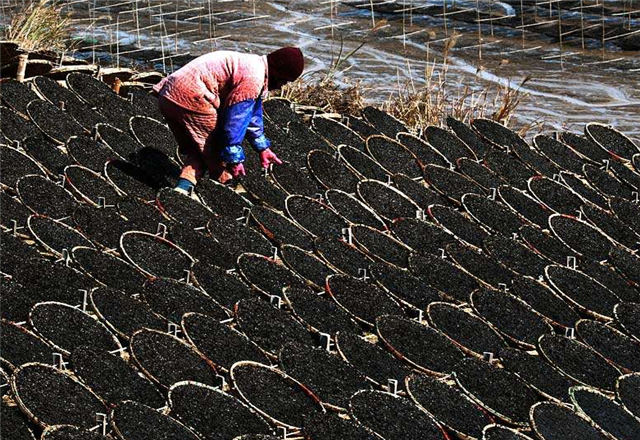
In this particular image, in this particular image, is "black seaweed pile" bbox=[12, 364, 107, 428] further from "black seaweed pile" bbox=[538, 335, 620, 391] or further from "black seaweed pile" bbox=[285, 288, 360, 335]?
"black seaweed pile" bbox=[538, 335, 620, 391]

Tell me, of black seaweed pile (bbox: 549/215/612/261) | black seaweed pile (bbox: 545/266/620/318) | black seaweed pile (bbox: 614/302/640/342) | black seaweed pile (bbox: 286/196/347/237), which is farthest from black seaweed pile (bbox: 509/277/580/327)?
black seaweed pile (bbox: 286/196/347/237)

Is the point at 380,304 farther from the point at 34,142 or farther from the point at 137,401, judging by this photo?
the point at 34,142

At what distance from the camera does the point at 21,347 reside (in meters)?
5.75

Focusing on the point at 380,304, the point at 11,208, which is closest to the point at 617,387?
the point at 380,304

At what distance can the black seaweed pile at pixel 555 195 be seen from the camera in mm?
8266

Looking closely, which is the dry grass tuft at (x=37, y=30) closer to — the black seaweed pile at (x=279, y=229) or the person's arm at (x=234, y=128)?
the person's arm at (x=234, y=128)

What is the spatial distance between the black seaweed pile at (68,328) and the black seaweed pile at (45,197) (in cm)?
129

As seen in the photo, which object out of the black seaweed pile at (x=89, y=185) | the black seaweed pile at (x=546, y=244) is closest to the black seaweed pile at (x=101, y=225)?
the black seaweed pile at (x=89, y=185)

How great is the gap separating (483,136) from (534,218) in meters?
1.33

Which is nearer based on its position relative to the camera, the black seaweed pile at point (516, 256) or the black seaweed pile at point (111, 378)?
the black seaweed pile at point (111, 378)

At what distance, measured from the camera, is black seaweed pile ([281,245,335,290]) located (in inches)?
269

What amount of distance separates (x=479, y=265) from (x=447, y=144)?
1.92 metres

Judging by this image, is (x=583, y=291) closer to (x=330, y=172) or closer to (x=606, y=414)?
(x=606, y=414)

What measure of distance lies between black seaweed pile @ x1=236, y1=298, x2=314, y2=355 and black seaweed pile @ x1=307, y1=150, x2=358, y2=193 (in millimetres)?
1850
